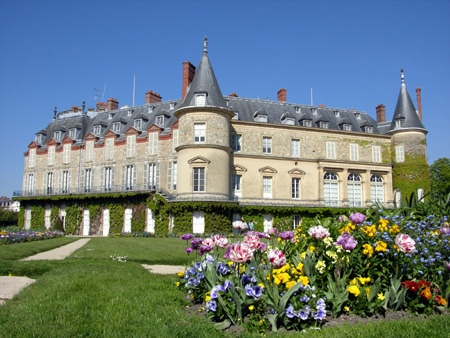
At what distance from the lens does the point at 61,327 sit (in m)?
5.33

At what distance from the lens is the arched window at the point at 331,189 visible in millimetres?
34375

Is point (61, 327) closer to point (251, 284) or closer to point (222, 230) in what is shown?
point (251, 284)

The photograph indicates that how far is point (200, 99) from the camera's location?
29.5 metres

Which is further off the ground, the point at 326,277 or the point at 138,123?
the point at 138,123

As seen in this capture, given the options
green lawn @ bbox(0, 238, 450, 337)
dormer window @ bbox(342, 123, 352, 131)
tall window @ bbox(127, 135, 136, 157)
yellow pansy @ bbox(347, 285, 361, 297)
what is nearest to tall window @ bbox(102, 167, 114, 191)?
tall window @ bbox(127, 135, 136, 157)

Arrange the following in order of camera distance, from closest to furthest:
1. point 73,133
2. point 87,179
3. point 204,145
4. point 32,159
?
point 204,145 → point 87,179 → point 73,133 → point 32,159

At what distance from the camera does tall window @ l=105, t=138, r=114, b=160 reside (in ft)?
122

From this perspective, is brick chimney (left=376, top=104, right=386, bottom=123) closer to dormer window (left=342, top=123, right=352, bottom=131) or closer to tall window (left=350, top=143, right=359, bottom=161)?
dormer window (left=342, top=123, right=352, bottom=131)

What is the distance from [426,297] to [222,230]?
23.0m

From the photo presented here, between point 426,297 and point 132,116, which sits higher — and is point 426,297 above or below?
below

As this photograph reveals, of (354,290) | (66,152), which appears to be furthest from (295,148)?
(354,290)

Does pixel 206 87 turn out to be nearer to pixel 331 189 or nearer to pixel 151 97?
pixel 151 97

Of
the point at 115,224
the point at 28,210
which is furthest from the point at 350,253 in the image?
the point at 28,210

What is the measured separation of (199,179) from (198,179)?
0.27ft
